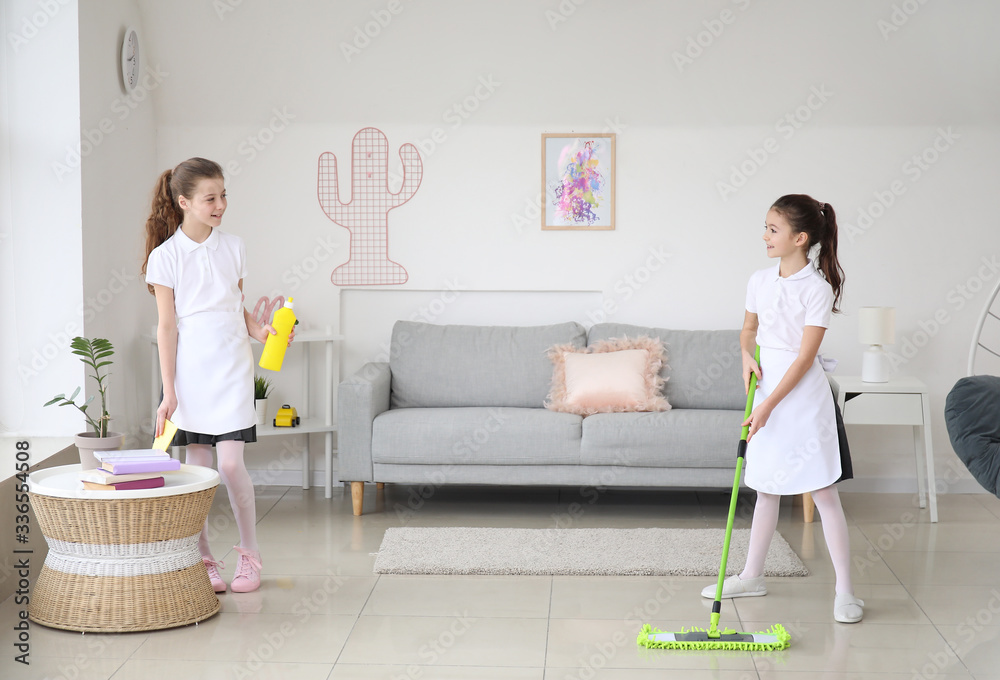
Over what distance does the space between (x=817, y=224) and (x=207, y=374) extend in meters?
1.83

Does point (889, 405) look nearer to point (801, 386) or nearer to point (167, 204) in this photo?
point (801, 386)

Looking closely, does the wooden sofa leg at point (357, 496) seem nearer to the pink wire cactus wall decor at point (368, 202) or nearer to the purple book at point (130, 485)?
the pink wire cactus wall decor at point (368, 202)

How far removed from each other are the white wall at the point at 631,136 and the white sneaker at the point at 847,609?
1882 millimetres

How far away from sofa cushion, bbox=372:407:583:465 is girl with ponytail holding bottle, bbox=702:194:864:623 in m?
1.16

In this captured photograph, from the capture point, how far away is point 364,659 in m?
2.40

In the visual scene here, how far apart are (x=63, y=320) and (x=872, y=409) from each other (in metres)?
3.24

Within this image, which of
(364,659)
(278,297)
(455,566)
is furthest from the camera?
(278,297)

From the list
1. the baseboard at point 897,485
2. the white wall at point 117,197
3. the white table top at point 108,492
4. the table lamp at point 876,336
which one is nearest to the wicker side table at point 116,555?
the white table top at point 108,492

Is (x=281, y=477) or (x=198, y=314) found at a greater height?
(x=198, y=314)

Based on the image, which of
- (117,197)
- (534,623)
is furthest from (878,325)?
(117,197)

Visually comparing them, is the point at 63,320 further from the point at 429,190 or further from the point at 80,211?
the point at 429,190

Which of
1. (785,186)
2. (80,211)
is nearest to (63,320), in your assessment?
(80,211)

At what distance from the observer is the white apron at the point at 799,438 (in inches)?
104

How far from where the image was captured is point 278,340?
287cm
